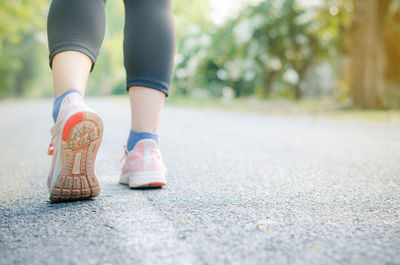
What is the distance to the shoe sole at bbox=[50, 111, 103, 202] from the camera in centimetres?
118

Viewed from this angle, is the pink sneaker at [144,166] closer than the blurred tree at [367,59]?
Yes

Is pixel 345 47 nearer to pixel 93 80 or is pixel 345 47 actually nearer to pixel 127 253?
pixel 127 253

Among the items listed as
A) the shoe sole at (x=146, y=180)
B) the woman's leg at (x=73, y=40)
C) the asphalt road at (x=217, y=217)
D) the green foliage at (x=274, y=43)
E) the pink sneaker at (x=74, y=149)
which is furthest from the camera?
the green foliage at (x=274, y=43)

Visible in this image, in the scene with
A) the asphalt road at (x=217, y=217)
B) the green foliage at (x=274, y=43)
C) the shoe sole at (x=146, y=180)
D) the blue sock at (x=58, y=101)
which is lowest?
the asphalt road at (x=217, y=217)

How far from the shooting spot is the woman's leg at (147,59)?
1.46 metres

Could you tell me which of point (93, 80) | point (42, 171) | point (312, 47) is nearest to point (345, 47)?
point (312, 47)

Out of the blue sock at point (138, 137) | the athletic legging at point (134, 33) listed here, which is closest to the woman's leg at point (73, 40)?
the athletic legging at point (134, 33)

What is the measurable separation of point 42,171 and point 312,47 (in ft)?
43.3

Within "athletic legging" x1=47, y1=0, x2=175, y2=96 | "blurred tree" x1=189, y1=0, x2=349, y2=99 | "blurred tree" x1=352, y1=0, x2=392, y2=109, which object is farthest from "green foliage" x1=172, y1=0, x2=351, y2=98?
"athletic legging" x1=47, y1=0, x2=175, y2=96

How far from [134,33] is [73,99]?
393 mm

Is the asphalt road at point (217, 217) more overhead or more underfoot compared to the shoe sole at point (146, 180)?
more underfoot

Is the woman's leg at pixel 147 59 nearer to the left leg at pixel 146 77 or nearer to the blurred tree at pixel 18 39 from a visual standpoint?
the left leg at pixel 146 77

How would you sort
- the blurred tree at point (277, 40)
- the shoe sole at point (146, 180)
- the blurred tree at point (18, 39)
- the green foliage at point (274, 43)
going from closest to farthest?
the shoe sole at point (146, 180) → the green foliage at point (274, 43) → the blurred tree at point (277, 40) → the blurred tree at point (18, 39)

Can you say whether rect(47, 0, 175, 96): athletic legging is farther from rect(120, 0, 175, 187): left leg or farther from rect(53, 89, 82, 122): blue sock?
rect(53, 89, 82, 122): blue sock
